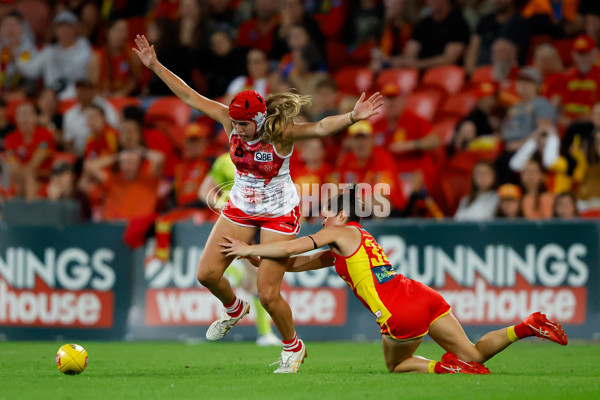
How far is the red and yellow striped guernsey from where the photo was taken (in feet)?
25.4

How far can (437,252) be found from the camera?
11820 mm

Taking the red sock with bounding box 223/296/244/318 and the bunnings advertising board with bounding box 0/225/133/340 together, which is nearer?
the red sock with bounding box 223/296/244/318

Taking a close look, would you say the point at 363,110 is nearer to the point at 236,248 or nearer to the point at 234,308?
the point at 236,248

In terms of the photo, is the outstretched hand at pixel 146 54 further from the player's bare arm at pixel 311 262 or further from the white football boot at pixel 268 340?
the white football boot at pixel 268 340

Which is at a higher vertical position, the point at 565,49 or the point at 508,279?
the point at 565,49

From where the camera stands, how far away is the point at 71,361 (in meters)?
7.68

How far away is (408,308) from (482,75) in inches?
335

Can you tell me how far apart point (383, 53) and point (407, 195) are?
13.0 ft

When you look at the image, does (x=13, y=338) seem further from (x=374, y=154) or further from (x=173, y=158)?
(x=374, y=154)

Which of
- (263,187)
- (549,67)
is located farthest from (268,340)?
(549,67)

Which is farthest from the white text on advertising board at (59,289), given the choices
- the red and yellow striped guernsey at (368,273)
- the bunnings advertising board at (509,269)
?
the red and yellow striped guernsey at (368,273)

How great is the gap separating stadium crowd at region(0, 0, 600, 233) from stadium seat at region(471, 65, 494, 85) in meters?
0.03

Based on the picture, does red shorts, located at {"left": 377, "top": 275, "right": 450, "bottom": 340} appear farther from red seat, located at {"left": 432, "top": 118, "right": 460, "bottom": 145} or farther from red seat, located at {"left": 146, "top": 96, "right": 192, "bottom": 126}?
red seat, located at {"left": 146, "top": 96, "right": 192, "bottom": 126}

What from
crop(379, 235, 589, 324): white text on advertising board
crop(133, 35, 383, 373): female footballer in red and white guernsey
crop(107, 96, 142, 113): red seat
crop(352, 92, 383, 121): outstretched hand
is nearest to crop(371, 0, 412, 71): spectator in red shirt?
crop(107, 96, 142, 113): red seat
